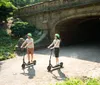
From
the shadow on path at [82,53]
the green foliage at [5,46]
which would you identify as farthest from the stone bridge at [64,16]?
the green foliage at [5,46]

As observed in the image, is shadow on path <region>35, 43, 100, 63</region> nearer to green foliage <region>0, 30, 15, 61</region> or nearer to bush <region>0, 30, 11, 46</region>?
green foliage <region>0, 30, 15, 61</region>

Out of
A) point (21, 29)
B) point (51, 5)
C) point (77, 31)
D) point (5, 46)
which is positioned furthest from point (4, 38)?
point (77, 31)

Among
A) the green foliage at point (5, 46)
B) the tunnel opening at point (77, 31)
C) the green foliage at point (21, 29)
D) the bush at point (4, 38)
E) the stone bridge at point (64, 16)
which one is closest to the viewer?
the green foliage at point (5, 46)

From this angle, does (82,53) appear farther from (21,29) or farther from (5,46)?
(21,29)

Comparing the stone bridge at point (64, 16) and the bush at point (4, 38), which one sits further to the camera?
the bush at point (4, 38)

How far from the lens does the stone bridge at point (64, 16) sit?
19750mm

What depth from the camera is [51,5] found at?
74.7ft

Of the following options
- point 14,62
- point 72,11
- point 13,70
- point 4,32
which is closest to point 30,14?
point 4,32

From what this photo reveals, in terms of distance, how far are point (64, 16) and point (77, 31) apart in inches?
180

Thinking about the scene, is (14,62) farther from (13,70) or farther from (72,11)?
(72,11)

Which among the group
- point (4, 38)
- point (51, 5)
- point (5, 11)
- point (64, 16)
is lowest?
point (4, 38)

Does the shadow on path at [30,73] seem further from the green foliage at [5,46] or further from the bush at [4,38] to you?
the bush at [4,38]

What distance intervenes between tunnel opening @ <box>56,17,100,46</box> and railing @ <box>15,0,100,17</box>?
2001mm

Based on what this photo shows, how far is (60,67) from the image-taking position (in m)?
13.4
